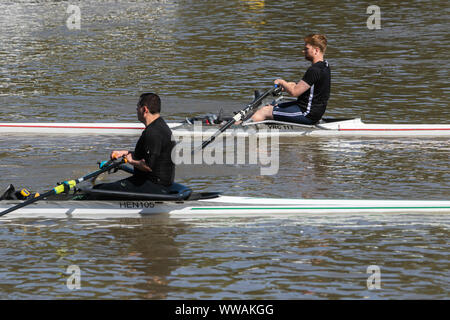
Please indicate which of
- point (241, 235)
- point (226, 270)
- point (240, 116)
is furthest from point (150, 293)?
point (240, 116)

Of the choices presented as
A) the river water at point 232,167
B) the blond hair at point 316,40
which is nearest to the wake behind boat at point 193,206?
the river water at point 232,167

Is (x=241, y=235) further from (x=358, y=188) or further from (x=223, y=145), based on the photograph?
(x=223, y=145)

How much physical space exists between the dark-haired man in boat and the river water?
0.55 metres

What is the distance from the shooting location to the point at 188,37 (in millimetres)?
31375

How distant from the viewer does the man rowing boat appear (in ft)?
49.1

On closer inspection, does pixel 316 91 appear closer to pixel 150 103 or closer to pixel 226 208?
pixel 226 208

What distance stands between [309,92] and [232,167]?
2.18 meters

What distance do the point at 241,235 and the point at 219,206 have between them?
0.74m

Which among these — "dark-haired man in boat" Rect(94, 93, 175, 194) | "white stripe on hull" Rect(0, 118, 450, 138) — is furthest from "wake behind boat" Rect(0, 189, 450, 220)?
"white stripe on hull" Rect(0, 118, 450, 138)

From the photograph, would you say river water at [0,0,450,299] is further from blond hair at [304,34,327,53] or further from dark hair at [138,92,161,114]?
blond hair at [304,34,327,53]

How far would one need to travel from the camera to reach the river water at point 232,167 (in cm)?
920

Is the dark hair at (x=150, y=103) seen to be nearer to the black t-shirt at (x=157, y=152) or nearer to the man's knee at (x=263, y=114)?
the black t-shirt at (x=157, y=152)

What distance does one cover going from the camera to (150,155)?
34.0 feet

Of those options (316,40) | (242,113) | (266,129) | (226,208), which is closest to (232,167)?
(242,113)
